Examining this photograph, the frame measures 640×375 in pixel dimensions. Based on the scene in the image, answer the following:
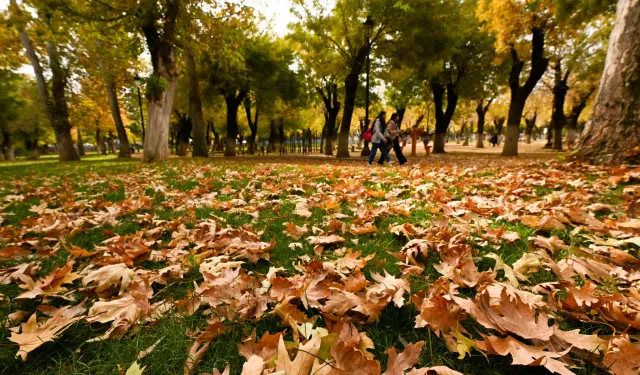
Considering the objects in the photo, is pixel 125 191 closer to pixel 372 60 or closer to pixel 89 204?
pixel 89 204

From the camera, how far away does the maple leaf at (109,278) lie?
63.1 inches

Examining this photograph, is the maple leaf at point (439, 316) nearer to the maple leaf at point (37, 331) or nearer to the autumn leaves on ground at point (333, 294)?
the autumn leaves on ground at point (333, 294)

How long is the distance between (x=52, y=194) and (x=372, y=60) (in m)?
16.5

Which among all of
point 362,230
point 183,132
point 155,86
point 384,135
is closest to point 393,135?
point 384,135

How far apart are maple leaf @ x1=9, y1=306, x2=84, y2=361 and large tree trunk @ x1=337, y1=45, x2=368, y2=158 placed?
1521 cm

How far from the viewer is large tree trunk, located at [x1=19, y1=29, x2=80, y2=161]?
1437 cm

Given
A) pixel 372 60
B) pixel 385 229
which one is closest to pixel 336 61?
pixel 372 60

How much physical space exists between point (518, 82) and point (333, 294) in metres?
16.8

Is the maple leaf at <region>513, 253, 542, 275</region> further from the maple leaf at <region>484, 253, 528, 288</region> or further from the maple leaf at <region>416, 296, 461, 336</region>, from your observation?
the maple leaf at <region>416, 296, 461, 336</region>

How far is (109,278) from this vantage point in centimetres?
165

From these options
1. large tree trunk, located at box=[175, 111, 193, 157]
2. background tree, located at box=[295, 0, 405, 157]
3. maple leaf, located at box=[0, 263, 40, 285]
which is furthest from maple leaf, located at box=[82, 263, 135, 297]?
large tree trunk, located at box=[175, 111, 193, 157]

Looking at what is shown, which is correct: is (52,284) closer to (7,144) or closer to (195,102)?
(195,102)

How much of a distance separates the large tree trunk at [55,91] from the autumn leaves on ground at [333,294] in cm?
1718

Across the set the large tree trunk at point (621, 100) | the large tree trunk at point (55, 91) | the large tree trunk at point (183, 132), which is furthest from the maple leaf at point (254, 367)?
the large tree trunk at point (183, 132)
